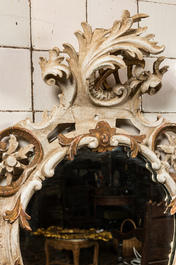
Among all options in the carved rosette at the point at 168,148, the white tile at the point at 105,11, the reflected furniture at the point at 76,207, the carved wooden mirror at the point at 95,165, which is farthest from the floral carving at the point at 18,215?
the white tile at the point at 105,11

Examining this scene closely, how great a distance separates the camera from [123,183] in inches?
47.1

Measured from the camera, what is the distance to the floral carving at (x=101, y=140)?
1106 millimetres

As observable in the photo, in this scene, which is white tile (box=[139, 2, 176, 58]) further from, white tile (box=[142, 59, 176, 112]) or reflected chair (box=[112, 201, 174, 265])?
reflected chair (box=[112, 201, 174, 265])

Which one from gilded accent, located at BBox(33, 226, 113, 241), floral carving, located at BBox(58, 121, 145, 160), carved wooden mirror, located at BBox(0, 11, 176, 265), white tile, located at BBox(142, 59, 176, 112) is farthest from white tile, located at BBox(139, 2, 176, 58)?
gilded accent, located at BBox(33, 226, 113, 241)

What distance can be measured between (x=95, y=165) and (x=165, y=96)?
0.34 metres

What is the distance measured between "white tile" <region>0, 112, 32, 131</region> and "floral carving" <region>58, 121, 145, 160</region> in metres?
0.14

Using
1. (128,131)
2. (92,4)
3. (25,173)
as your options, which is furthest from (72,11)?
(25,173)

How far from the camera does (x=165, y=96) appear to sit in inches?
52.7

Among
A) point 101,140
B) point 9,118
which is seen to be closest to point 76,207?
point 101,140

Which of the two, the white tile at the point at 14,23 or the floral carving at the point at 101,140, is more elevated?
the white tile at the point at 14,23

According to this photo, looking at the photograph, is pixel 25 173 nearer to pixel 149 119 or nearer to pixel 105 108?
pixel 105 108

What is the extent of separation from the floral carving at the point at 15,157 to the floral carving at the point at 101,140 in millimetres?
72

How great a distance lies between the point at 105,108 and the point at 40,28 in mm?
290

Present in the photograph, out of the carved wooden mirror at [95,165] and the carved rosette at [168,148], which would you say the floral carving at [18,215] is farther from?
the carved rosette at [168,148]
